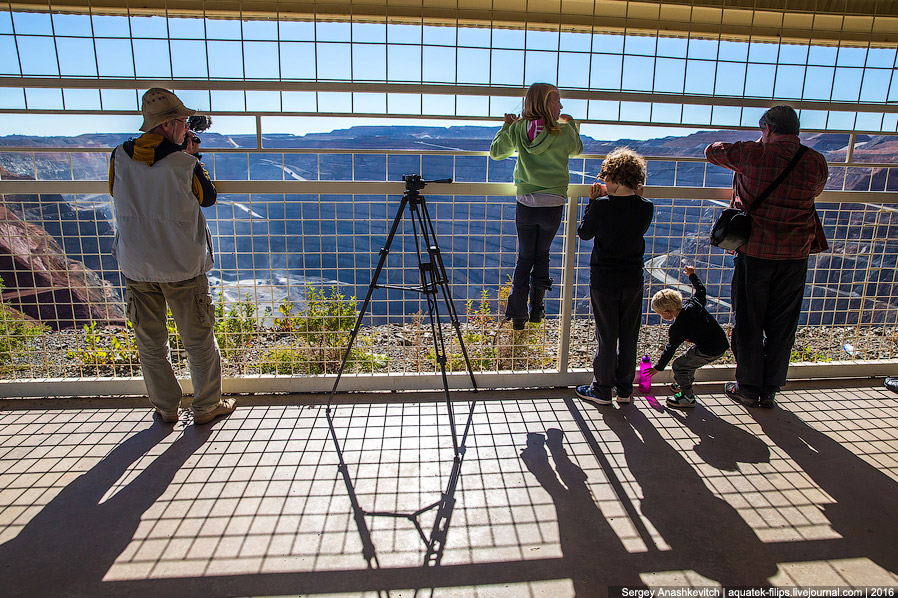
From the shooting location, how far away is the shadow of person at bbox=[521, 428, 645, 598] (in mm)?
2129

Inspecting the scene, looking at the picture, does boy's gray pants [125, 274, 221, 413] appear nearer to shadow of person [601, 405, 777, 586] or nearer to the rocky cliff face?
the rocky cliff face

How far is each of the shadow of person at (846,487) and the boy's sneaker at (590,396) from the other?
96 centimetres

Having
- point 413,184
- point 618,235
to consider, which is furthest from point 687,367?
point 413,184

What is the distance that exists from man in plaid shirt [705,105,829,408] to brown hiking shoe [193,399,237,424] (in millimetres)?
3415

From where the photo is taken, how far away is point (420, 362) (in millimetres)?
4043

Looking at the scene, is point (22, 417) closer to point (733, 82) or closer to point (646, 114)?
point (646, 114)

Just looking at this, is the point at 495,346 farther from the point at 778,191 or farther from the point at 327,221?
the point at 778,191

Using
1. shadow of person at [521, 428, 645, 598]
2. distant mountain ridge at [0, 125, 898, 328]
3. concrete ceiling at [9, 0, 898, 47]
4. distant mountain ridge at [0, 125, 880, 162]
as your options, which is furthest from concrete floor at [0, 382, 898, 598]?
concrete ceiling at [9, 0, 898, 47]

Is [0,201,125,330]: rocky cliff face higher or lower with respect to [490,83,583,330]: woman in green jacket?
lower

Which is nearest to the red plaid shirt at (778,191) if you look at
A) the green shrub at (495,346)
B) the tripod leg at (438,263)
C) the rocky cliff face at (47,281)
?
the green shrub at (495,346)

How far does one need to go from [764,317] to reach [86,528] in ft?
13.1

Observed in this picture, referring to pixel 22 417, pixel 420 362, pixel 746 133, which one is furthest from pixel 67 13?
pixel 746 133

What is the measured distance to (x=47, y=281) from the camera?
5.03 m

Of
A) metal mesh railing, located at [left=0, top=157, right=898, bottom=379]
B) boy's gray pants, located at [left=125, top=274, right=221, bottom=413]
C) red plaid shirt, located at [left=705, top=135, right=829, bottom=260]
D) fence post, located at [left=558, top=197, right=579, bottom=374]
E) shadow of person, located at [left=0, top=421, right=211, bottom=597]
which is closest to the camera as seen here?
shadow of person, located at [left=0, top=421, right=211, bottom=597]
